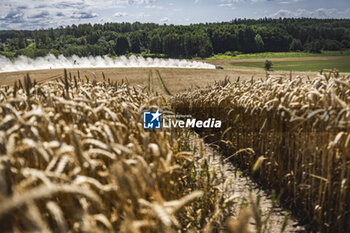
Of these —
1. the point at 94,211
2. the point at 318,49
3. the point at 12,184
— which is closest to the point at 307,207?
the point at 94,211

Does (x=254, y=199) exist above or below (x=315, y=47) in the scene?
below

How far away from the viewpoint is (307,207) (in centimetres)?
405

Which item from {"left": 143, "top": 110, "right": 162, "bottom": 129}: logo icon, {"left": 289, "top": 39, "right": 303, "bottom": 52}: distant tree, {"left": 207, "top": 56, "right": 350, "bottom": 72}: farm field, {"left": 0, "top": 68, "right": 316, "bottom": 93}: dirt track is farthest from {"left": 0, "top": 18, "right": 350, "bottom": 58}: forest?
{"left": 143, "top": 110, "right": 162, "bottom": 129}: logo icon

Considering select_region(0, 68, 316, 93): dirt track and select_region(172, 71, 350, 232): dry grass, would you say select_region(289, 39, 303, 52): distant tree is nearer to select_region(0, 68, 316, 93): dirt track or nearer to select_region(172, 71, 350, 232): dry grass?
select_region(0, 68, 316, 93): dirt track

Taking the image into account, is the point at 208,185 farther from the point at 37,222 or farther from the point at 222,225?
the point at 37,222

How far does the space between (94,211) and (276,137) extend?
358 cm

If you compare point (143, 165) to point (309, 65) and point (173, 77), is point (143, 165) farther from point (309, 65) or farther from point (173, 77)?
point (309, 65)

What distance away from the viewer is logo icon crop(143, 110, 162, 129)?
11.1ft

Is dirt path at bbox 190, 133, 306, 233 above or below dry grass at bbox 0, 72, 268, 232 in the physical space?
below

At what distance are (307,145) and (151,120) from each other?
8.02 ft

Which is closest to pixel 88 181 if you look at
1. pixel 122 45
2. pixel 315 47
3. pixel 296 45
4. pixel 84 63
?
pixel 84 63

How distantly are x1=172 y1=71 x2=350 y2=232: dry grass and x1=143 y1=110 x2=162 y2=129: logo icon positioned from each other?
1.40 meters

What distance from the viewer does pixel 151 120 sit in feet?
11.5

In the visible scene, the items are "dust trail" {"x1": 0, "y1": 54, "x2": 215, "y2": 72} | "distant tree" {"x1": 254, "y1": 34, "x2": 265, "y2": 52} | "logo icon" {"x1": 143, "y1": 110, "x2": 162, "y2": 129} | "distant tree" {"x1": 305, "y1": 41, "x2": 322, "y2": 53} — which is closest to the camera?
"logo icon" {"x1": 143, "y1": 110, "x2": 162, "y2": 129}
